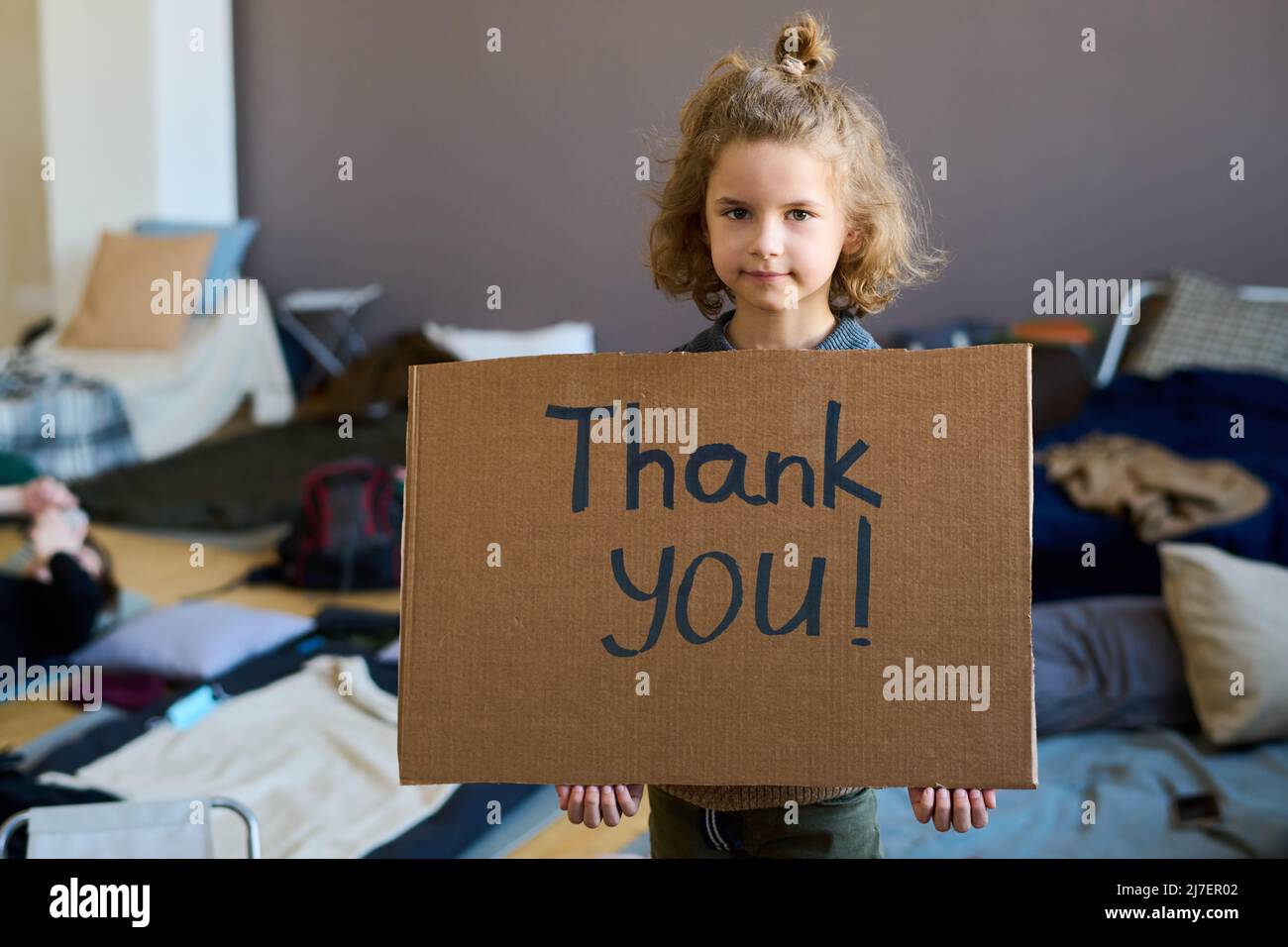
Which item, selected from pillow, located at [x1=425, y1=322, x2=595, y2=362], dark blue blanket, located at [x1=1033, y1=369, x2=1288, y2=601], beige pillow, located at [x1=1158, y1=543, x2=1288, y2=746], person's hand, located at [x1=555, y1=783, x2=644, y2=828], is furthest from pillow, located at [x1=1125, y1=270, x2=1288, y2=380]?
person's hand, located at [x1=555, y1=783, x2=644, y2=828]

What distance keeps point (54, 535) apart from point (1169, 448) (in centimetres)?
252

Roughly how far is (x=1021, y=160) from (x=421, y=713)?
3585 mm

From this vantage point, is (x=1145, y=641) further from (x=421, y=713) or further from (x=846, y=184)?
(x=421, y=713)

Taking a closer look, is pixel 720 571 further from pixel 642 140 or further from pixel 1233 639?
pixel 642 140

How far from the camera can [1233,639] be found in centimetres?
207

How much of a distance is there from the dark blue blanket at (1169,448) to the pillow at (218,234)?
2.97 m

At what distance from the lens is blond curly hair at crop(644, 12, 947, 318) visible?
1000 mm

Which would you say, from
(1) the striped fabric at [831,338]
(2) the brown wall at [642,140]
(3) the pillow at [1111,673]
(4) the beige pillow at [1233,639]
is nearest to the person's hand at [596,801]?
(1) the striped fabric at [831,338]

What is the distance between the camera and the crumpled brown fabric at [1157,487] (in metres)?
2.53

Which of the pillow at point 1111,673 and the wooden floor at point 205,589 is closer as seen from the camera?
the wooden floor at point 205,589

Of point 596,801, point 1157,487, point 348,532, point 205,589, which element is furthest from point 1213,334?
point 596,801

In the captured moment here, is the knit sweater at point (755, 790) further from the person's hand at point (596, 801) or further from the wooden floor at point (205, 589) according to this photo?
the wooden floor at point (205, 589)

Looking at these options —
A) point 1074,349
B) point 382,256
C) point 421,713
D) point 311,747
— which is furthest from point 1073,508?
point 382,256

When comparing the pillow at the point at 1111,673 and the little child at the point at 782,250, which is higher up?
the little child at the point at 782,250
